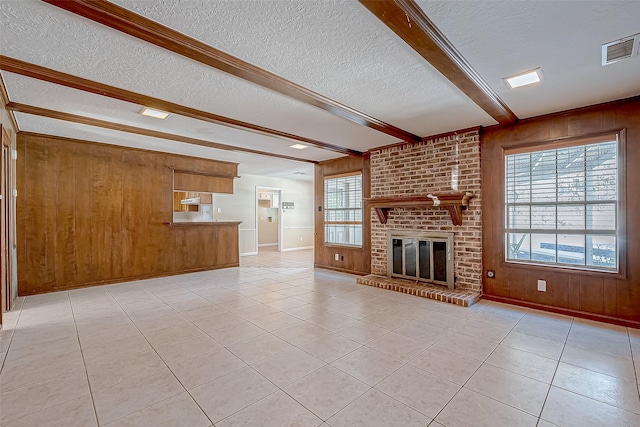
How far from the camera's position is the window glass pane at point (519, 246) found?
12.6 ft

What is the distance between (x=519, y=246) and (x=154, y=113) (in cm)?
487

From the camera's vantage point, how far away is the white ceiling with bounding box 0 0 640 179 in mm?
1806

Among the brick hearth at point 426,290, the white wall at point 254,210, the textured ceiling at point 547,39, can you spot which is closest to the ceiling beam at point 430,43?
the textured ceiling at point 547,39

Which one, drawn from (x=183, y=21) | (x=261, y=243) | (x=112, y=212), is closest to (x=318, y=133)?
(x=183, y=21)

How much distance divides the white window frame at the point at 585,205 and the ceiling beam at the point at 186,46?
2480mm

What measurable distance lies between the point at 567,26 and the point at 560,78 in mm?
907

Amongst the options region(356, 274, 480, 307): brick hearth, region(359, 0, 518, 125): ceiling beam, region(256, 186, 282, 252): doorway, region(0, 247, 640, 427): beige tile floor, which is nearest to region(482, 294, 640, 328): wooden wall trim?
region(0, 247, 640, 427): beige tile floor

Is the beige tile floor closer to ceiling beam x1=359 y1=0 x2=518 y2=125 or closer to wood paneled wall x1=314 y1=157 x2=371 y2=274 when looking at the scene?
wood paneled wall x1=314 y1=157 x2=371 y2=274

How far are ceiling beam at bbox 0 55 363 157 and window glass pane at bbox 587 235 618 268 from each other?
154 inches

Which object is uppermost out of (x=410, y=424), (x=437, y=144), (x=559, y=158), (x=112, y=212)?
(x=437, y=144)

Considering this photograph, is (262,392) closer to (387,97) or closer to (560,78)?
(387,97)

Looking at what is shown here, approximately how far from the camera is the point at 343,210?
6.27 m

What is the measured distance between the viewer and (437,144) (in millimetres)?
4551

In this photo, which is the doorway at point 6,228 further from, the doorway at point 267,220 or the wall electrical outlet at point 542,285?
the doorway at point 267,220
